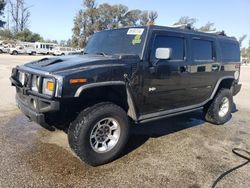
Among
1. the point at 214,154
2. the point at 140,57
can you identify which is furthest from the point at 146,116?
the point at 214,154

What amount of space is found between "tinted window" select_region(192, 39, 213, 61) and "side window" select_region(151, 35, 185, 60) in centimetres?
38

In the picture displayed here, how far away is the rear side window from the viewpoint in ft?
20.8

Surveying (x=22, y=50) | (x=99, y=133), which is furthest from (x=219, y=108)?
(x=22, y=50)

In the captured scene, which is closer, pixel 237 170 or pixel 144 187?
pixel 144 187

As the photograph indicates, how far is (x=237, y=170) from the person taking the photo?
4055mm

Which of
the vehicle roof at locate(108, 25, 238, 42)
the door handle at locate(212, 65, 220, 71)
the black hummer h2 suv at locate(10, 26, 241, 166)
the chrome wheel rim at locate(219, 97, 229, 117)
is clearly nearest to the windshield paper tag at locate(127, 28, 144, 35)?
the black hummer h2 suv at locate(10, 26, 241, 166)

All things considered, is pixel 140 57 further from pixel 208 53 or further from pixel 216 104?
pixel 216 104

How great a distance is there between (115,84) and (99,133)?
774 mm

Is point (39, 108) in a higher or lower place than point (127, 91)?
lower

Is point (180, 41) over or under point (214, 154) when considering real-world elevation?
over

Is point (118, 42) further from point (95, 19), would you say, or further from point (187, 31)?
point (95, 19)

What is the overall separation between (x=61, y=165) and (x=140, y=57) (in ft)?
6.59

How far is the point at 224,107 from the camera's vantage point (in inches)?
266

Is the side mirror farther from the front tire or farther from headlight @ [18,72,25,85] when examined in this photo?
headlight @ [18,72,25,85]
